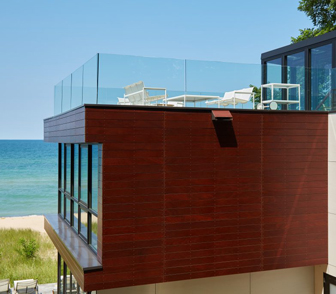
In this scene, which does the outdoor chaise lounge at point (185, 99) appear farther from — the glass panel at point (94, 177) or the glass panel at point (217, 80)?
the glass panel at point (94, 177)

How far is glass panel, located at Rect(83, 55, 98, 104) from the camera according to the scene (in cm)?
775

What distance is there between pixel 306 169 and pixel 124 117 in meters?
3.63

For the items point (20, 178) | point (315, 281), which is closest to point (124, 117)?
point (315, 281)

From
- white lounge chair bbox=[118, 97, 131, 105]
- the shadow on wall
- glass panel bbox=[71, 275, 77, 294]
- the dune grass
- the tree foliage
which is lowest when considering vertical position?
the dune grass

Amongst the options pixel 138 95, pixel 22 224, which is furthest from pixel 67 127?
pixel 22 224

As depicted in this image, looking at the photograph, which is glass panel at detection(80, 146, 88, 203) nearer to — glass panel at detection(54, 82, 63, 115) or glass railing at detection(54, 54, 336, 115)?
glass railing at detection(54, 54, 336, 115)

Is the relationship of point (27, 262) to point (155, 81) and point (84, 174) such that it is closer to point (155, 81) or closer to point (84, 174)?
point (84, 174)

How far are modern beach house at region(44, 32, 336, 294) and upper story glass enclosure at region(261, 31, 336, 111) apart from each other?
0.04 meters

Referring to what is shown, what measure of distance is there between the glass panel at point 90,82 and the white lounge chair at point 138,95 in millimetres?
571

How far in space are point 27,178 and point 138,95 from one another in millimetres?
53260

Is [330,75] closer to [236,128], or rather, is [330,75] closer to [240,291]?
[236,128]

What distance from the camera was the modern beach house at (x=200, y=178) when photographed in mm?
7367

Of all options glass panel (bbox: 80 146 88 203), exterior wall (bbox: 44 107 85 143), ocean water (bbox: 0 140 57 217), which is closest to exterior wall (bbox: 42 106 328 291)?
exterior wall (bbox: 44 107 85 143)

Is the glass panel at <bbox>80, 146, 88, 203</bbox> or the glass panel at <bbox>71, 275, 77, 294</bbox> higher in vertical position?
the glass panel at <bbox>80, 146, 88, 203</bbox>
